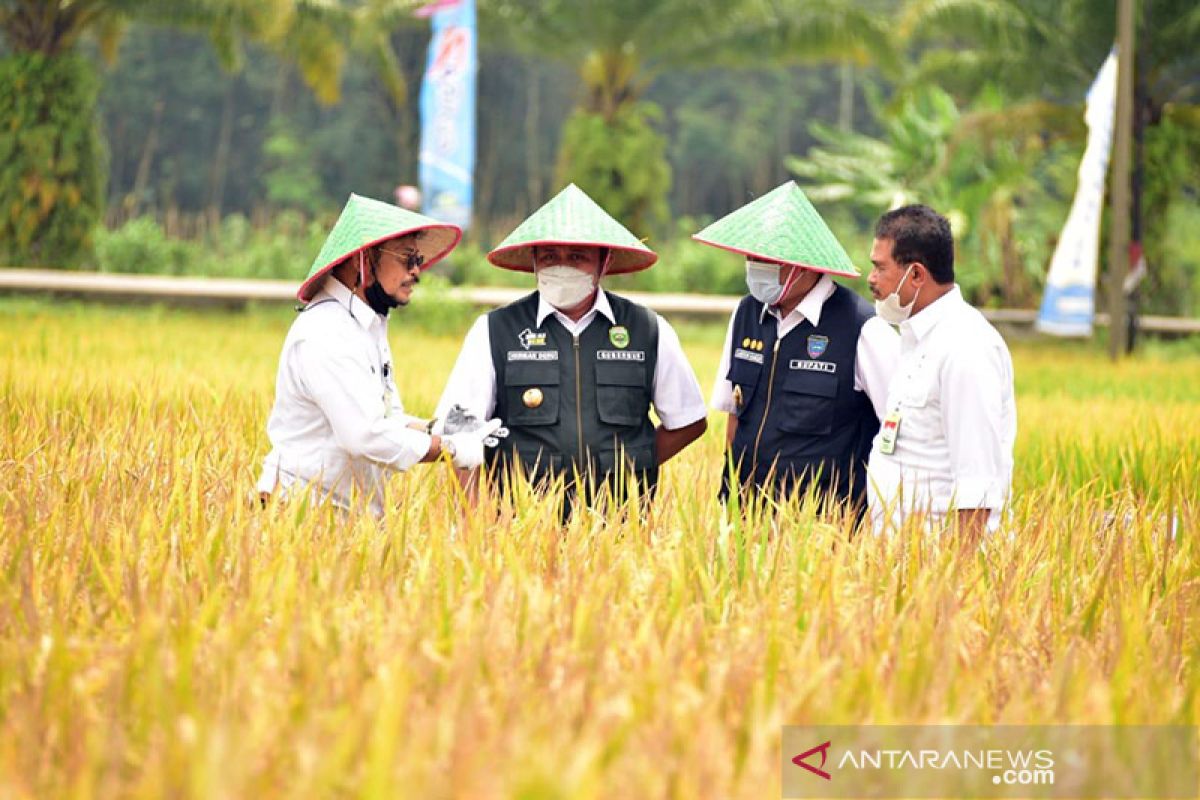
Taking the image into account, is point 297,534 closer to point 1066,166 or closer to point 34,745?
point 34,745

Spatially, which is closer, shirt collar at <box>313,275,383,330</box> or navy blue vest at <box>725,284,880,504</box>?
shirt collar at <box>313,275,383,330</box>

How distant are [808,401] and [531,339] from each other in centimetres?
80

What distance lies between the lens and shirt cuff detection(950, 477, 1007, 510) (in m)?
3.70

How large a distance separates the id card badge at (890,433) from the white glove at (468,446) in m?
1.00

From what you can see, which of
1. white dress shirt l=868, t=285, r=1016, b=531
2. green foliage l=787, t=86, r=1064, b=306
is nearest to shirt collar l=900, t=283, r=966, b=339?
white dress shirt l=868, t=285, r=1016, b=531

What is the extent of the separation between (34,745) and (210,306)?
15.6 meters

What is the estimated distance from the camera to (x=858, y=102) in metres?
48.6

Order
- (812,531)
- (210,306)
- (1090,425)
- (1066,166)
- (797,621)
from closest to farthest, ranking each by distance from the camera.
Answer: (797,621) → (812,531) → (1090,425) → (210,306) → (1066,166)

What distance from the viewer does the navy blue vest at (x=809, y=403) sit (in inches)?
168

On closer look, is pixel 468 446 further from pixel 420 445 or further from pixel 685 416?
pixel 685 416

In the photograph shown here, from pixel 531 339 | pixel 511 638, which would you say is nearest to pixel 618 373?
pixel 531 339

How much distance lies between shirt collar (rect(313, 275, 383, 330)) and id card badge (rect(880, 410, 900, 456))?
1.37 metres

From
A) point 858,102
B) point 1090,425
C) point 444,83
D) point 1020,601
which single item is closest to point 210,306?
point 444,83

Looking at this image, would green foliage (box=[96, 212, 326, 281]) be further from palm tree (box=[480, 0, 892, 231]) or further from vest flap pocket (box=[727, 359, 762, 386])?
vest flap pocket (box=[727, 359, 762, 386])
